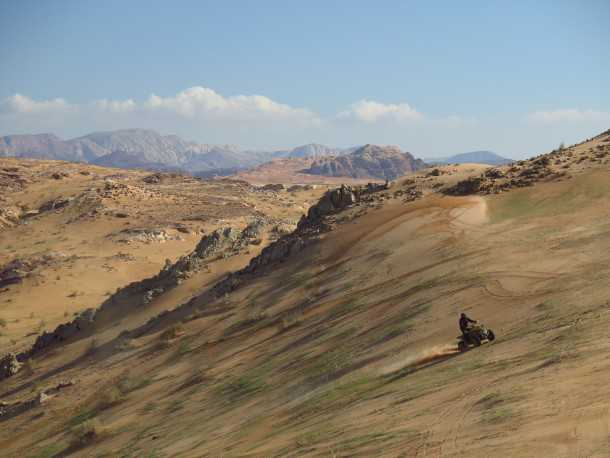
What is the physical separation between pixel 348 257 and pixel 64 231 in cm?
3644

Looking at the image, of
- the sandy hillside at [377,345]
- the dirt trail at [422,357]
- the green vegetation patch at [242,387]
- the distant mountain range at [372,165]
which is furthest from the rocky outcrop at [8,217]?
the distant mountain range at [372,165]

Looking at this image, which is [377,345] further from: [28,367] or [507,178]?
[28,367]

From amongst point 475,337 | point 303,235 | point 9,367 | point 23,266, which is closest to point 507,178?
point 303,235

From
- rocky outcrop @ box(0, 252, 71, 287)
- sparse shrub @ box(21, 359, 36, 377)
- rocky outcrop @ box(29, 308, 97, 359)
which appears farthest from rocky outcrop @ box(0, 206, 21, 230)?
sparse shrub @ box(21, 359, 36, 377)

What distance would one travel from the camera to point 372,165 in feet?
534

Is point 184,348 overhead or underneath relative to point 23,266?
underneath

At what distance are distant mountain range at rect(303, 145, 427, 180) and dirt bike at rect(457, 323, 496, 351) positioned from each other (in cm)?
14534

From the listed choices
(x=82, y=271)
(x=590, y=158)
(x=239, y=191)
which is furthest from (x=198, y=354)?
(x=239, y=191)

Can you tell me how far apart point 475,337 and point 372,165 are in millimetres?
155059

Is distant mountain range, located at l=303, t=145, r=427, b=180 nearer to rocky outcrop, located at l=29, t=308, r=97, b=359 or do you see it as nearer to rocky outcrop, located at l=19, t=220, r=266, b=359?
rocky outcrop, located at l=19, t=220, r=266, b=359

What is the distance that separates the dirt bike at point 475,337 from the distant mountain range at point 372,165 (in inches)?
5722

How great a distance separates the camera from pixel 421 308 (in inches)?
491

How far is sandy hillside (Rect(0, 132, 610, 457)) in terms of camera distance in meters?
7.00

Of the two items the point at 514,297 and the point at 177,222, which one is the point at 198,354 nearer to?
the point at 514,297
